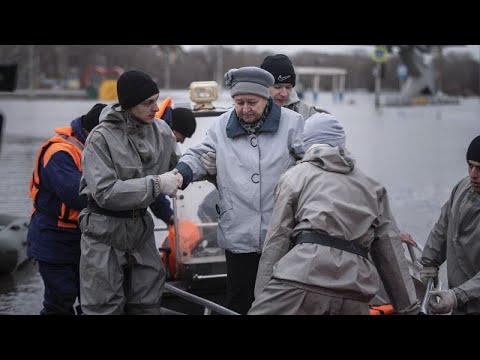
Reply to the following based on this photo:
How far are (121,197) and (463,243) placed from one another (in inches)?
84.7

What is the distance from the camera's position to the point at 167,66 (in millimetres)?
74562

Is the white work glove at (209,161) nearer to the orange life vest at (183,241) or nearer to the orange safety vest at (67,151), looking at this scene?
the orange safety vest at (67,151)

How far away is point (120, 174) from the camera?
3963 millimetres

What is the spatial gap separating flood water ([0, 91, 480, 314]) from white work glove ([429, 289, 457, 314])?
8.49 feet

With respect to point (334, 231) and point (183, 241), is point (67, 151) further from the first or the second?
point (334, 231)

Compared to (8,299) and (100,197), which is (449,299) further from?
(8,299)

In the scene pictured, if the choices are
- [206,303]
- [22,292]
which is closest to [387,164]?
[22,292]

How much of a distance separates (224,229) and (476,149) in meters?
1.61

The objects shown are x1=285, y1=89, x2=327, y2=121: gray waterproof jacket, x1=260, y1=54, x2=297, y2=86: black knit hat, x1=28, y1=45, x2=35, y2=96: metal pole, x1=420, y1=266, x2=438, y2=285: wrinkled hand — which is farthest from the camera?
x1=28, y1=45, x2=35, y2=96: metal pole

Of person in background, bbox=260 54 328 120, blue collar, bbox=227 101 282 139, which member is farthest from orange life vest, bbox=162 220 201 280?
blue collar, bbox=227 101 282 139

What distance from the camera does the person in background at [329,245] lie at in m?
3.17

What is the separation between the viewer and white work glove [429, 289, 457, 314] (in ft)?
14.0

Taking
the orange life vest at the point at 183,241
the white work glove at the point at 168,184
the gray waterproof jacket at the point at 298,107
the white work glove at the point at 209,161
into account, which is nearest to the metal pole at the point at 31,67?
the orange life vest at the point at 183,241

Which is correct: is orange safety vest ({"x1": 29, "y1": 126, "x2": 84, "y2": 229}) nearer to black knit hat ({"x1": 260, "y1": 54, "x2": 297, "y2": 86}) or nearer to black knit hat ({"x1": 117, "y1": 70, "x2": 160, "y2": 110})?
black knit hat ({"x1": 117, "y1": 70, "x2": 160, "y2": 110})
